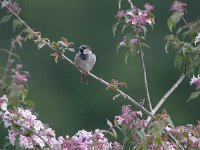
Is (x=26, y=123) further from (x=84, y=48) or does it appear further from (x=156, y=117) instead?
(x=84, y=48)

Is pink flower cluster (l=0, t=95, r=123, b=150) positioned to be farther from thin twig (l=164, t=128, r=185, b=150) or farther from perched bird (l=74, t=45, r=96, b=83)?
perched bird (l=74, t=45, r=96, b=83)

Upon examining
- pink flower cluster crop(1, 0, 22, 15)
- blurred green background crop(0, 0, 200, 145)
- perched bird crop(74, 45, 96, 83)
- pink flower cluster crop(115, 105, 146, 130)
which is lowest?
pink flower cluster crop(115, 105, 146, 130)

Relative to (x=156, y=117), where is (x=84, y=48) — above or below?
above

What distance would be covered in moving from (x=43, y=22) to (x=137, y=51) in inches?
693

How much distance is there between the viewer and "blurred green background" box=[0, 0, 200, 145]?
22484mm

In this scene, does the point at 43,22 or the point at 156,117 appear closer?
the point at 156,117

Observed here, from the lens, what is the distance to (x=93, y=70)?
22.0 m

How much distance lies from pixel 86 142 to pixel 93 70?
15.9 metres

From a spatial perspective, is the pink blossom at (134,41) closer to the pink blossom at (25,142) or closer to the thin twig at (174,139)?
the thin twig at (174,139)

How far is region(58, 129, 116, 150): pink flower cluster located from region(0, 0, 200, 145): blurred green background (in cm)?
1552

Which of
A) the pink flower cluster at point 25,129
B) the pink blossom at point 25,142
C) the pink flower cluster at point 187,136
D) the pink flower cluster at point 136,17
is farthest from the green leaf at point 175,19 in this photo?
the pink blossom at point 25,142

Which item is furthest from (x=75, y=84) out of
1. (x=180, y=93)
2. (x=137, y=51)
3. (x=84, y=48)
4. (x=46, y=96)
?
(x=137, y=51)

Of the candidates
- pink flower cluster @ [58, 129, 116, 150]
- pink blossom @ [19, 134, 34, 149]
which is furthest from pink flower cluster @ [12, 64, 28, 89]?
pink flower cluster @ [58, 129, 116, 150]

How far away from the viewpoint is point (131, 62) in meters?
23.3
